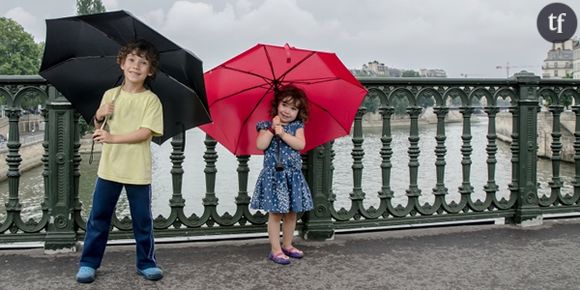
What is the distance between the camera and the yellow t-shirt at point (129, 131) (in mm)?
3105

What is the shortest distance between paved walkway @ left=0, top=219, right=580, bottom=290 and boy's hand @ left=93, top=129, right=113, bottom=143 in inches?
33.9

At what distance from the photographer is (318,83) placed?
3.62 metres

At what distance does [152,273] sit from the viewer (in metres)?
3.20

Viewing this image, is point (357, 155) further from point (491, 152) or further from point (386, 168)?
point (491, 152)

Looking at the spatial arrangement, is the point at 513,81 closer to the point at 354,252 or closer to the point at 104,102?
the point at 354,252

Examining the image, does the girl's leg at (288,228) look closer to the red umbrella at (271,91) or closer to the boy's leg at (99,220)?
the red umbrella at (271,91)

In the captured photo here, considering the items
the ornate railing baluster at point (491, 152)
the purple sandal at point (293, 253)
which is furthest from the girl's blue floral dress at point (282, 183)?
the ornate railing baluster at point (491, 152)

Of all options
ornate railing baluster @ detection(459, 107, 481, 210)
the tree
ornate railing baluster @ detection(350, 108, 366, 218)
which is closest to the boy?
ornate railing baluster @ detection(350, 108, 366, 218)

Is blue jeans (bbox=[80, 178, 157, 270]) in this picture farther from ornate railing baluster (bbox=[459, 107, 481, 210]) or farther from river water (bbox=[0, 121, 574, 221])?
river water (bbox=[0, 121, 574, 221])

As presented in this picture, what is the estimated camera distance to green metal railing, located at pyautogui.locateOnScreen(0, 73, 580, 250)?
3.78 meters

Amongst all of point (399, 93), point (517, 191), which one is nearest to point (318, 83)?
point (399, 93)

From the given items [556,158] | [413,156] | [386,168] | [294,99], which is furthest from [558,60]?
[294,99]

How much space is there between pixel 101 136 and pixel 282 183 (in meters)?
1.22

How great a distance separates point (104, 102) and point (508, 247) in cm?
300
